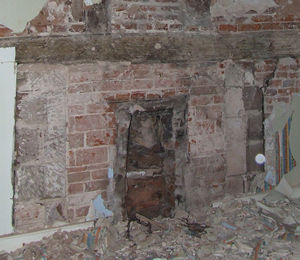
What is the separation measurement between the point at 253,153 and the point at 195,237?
1.08 meters

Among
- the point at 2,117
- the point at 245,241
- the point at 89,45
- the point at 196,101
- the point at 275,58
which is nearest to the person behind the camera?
the point at 2,117

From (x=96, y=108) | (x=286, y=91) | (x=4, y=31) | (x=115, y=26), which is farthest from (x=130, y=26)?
(x=286, y=91)

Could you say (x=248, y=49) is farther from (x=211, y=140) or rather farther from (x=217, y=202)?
(x=217, y=202)

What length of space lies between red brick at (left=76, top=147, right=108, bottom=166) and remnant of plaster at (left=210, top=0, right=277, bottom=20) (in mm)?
1621

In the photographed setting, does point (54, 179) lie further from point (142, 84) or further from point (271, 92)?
point (271, 92)

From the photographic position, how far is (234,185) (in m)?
3.56

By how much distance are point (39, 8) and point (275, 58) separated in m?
2.26

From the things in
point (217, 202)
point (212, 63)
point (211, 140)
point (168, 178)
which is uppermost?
point (212, 63)

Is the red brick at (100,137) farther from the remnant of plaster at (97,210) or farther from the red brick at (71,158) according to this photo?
the remnant of plaster at (97,210)

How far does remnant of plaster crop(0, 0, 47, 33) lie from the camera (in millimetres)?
2598

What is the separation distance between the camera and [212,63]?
3.30m

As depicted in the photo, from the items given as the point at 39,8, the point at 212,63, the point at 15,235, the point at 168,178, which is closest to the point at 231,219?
the point at 168,178

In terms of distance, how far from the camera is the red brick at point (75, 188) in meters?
2.93

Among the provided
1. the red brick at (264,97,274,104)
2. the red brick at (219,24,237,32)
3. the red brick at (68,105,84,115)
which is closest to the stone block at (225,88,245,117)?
the red brick at (264,97,274,104)
